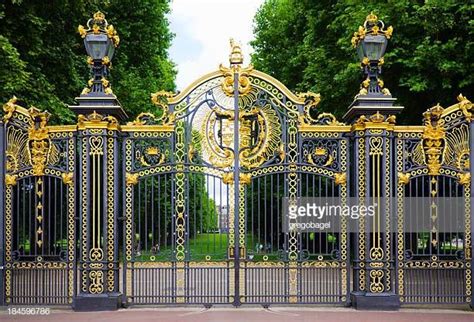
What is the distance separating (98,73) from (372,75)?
15.8 feet

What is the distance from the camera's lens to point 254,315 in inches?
401

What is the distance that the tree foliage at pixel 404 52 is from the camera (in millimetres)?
14461

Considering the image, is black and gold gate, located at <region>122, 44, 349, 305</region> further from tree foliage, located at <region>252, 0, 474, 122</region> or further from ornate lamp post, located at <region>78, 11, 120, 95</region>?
tree foliage, located at <region>252, 0, 474, 122</region>

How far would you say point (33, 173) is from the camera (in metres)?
10.9

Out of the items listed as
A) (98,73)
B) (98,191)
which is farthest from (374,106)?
(98,191)

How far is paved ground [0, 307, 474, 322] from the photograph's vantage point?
389 inches

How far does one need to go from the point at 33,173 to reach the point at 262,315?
4.63 m

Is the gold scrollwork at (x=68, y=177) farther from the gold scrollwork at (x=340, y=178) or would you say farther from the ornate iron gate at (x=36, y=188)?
the gold scrollwork at (x=340, y=178)

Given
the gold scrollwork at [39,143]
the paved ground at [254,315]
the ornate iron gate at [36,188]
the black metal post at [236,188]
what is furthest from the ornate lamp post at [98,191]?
the black metal post at [236,188]

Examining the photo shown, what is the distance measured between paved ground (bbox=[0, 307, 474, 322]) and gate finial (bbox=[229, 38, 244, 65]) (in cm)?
433

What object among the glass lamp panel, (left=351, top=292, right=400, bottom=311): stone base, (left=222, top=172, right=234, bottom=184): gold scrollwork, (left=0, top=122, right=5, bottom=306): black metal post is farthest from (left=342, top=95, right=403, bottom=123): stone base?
(left=0, top=122, right=5, bottom=306): black metal post

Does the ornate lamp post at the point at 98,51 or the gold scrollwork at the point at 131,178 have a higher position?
the ornate lamp post at the point at 98,51

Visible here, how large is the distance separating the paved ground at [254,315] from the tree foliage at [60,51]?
614cm

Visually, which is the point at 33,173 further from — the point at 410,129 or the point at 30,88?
the point at 410,129
